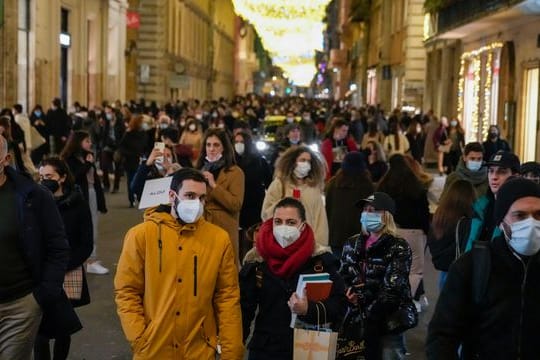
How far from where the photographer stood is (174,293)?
16.9ft

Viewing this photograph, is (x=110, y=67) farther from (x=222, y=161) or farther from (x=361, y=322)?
(x=361, y=322)

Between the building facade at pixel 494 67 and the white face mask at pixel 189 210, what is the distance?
56.2ft

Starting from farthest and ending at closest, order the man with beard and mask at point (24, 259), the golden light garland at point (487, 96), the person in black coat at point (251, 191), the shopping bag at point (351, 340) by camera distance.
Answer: the golden light garland at point (487, 96)
the person in black coat at point (251, 191)
the shopping bag at point (351, 340)
the man with beard and mask at point (24, 259)

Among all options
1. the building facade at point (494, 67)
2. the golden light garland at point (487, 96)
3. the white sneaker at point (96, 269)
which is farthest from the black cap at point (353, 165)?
the golden light garland at point (487, 96)

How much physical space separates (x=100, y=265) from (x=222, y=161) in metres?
3.77

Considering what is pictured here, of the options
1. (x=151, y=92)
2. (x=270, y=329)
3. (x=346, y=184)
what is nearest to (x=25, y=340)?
(x=270, y=329)

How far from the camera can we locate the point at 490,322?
403 centimetres

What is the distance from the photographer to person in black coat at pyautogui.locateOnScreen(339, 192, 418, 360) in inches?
252

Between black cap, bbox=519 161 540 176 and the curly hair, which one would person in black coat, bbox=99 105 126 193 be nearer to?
the curly hair

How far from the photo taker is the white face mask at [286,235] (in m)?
5.53

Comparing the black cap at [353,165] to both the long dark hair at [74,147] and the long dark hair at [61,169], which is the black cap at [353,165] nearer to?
the long dark hair at [61,169]

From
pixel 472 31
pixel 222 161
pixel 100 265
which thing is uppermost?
pixel 472 31

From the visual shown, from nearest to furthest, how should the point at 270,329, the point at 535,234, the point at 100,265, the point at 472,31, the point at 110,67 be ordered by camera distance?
the point at 535,234 < the point at 270,329 < the point at 100,265 < the point at 472,31 < the point at 110,67

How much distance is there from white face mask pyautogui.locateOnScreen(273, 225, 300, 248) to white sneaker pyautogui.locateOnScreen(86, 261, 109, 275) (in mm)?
6800
